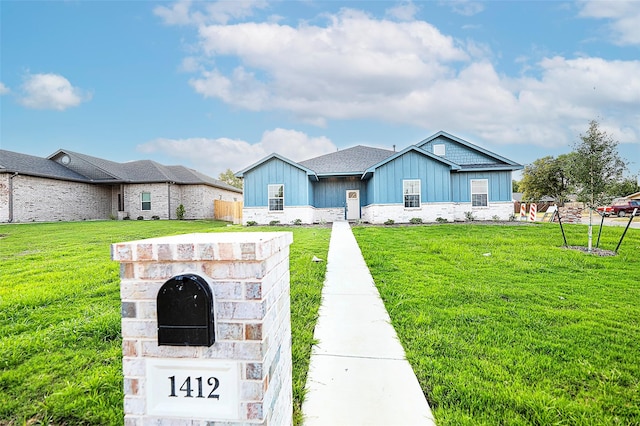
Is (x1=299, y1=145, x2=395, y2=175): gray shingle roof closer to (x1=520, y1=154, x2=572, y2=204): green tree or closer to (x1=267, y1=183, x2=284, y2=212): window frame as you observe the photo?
(x1=267, y1=183, x2=284, y2=212): window frame

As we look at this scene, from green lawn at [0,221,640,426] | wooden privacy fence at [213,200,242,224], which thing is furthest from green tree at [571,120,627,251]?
wooden privacy fence at [213,200,242,224]

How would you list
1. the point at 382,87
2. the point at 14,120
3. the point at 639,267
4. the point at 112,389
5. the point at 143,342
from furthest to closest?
→ the point at 14,120 < the point at 382,87 < the point at 639,267 < the point at 112,389 < the point at 143,342

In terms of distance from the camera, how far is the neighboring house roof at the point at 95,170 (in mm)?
19266

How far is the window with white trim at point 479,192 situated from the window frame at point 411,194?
137 inches

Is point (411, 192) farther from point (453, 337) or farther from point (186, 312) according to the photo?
point (186, 312)

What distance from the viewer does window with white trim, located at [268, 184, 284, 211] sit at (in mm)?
17391

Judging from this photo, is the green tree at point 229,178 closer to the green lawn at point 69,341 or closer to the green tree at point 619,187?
the green lawn at point 69,341

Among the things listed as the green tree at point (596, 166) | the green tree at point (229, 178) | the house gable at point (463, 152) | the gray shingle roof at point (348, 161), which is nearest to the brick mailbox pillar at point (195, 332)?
the green tree at point (596, 166)

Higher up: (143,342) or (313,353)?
(143,342)

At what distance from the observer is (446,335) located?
126 inches

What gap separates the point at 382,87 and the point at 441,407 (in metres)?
19.5

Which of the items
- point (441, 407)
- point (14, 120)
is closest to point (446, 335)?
point (441, 407)

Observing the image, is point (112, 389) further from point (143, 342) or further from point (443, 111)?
point (443, 111)

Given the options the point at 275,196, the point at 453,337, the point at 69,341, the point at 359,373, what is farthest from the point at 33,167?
the point at 453,337
